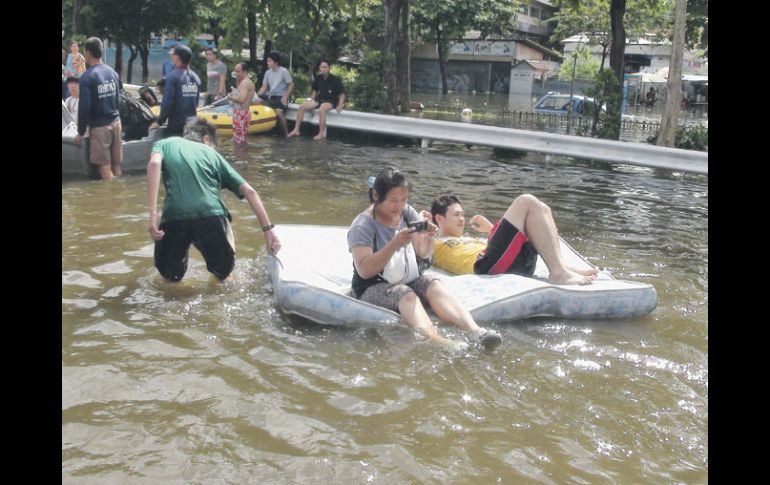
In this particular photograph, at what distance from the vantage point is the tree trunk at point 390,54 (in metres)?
19.5

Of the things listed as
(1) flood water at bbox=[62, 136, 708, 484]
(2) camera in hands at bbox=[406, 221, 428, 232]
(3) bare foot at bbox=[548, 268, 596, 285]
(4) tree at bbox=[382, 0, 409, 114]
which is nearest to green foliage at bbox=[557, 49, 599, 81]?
(4) tree at bbox=[382, 0, 409, 114]

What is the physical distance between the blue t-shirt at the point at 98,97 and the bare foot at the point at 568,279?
6.87 m

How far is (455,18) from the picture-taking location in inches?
1684

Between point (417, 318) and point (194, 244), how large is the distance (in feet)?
6.64

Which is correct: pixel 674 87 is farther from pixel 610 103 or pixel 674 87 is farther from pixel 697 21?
pixel 697 21

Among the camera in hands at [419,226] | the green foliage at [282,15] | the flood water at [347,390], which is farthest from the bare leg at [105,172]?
the green foliage at [282,15]

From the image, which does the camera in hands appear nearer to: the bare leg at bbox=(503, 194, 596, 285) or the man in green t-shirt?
the bare leg at bbox=(503, 194, 596, 285)

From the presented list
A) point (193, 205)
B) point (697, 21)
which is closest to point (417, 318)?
point (193, 205)

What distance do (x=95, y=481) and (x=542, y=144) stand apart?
1193 cm

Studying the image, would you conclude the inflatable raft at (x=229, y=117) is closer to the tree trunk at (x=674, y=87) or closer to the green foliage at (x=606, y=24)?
the tree trunk at (x=674, y=87)

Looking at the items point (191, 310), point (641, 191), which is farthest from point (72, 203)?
point (641, 191)

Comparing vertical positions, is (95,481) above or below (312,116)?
below
